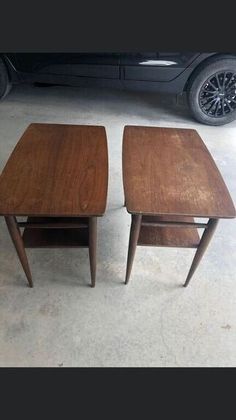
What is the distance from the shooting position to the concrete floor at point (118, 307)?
110 cm

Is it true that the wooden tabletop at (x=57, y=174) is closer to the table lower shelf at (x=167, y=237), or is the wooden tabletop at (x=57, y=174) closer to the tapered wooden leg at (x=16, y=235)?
the tapered wooden leg at (x=16, y=235)

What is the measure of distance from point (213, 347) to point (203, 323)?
0.34ft

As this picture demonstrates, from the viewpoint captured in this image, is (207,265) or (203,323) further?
(207,265)

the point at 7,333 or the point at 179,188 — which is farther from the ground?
the point at 179,188

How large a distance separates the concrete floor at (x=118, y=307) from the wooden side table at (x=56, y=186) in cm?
12

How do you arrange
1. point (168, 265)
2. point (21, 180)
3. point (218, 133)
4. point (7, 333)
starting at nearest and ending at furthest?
point (21, 180) < point (7, 333) < point (168, 265) < point (218, 133)

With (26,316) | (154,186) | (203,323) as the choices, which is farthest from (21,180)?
(203,323)

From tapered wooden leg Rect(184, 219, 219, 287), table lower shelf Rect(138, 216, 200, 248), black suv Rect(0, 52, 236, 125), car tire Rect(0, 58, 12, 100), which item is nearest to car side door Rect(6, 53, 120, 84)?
black suv Rect(0, 52, 236, 125)

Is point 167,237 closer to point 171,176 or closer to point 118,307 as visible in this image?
point 171,176

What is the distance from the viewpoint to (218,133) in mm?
2479

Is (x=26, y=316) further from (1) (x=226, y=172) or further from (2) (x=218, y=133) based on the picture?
(2) (x=218, y=133)

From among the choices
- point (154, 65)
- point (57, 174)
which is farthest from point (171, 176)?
point (154, 65)

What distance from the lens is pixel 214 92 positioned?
7.79 ft

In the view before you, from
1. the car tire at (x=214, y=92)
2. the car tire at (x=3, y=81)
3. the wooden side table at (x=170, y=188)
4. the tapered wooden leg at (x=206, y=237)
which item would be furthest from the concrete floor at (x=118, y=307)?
the car tire at (x=3, y=81)
